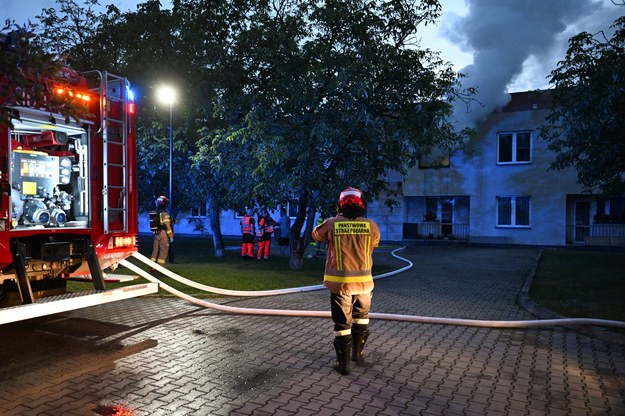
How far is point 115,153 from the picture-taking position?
6180 mm

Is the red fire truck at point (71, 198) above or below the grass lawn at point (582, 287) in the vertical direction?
above

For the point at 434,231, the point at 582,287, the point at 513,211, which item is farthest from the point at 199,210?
the point at 582,287

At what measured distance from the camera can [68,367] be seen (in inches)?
189

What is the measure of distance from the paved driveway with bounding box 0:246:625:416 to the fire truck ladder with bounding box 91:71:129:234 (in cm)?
146

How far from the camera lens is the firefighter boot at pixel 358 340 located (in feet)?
15.9

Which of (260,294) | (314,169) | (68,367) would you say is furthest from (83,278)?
(314,169)

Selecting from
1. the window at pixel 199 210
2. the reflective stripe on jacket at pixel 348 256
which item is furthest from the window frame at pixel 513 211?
the reflective stripe on jacket at pixel 348 256

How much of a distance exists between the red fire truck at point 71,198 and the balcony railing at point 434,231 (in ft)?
68.6

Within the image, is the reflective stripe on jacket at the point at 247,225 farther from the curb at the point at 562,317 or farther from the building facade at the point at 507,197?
the building facade at the point at 507,197

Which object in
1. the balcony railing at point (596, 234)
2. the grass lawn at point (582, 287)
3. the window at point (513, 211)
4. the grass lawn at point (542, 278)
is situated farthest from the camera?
the window at point (513, 211)

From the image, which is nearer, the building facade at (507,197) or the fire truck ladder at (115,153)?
the fire truck ladder at (115,153)

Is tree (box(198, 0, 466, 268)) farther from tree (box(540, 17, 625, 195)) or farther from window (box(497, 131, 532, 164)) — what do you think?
window (box(497, 131, 532, 164))

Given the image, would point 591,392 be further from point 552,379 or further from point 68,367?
point 68,367

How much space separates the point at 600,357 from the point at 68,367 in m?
5.50
